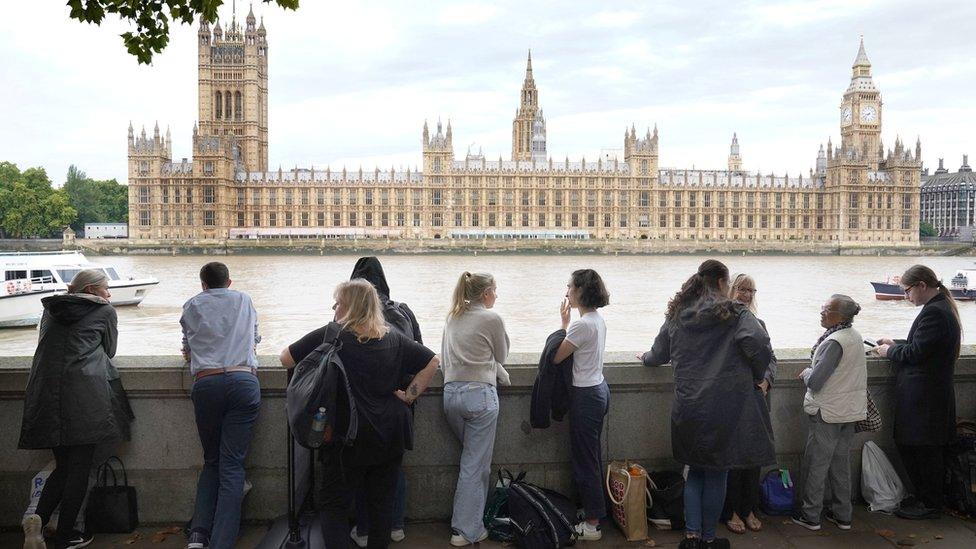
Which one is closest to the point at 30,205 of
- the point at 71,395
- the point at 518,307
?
the point at 518,307

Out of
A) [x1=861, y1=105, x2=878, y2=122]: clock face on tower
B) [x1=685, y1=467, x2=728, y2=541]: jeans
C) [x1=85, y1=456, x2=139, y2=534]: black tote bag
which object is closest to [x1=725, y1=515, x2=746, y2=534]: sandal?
[x1=685, y1=467, x2=728, y2=541]: jeans

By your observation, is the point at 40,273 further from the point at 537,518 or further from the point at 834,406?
the point at 834,406

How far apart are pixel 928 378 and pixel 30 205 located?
76.2 meters

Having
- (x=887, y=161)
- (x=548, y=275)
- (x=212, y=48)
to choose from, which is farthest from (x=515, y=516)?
(x=887, y=161)

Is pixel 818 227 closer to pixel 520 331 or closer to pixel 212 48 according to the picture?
pixel 212 48

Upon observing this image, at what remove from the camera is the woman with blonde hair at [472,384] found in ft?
11.8

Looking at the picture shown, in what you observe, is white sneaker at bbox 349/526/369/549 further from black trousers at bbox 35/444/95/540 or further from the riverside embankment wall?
black trousers at bbox 35/444/95/540

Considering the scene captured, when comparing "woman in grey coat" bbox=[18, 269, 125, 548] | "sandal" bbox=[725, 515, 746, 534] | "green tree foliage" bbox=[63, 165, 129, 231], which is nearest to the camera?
"woman in grey coat" bbox=[18, 269, 125, 548]

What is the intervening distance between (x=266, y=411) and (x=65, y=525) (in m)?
0.99

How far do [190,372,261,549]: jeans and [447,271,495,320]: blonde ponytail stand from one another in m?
1.00

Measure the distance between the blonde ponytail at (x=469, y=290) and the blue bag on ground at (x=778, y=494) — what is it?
1868 millimetres

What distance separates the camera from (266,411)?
394 cm

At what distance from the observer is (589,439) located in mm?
3803

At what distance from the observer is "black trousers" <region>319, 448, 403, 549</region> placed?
3.27 m
